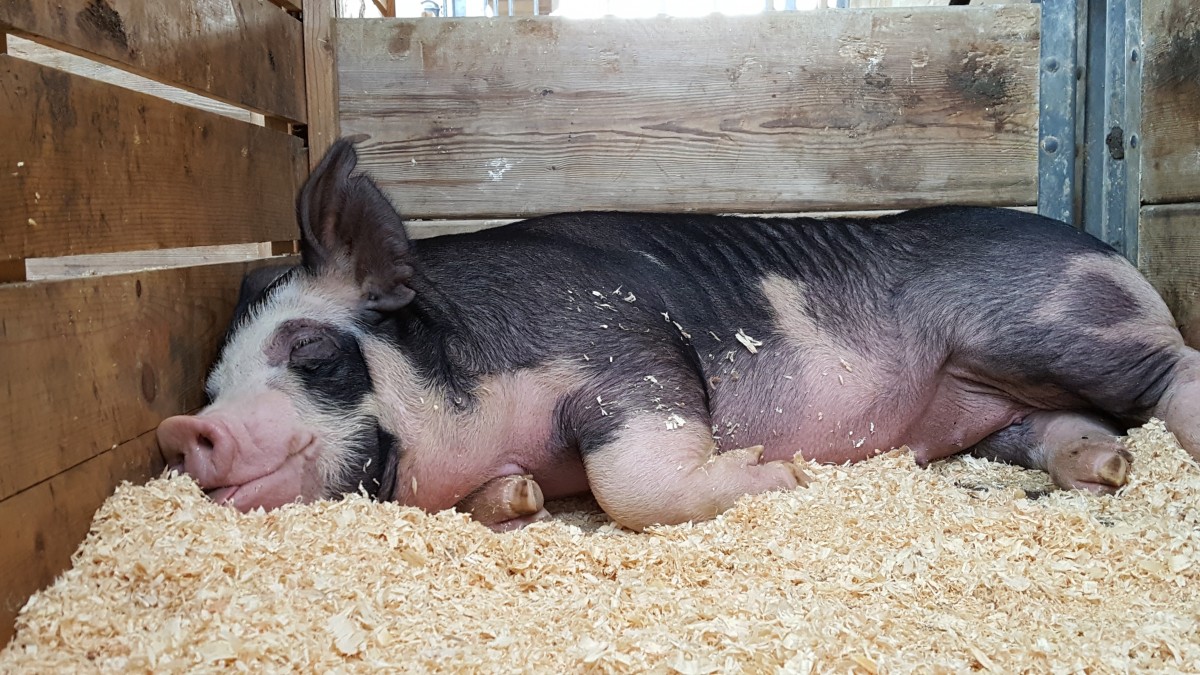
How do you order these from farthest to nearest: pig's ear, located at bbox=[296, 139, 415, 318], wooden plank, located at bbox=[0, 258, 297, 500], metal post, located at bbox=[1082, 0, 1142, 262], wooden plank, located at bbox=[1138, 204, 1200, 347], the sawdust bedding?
metal post, located at bbox=[1082, 0, 1142, 262] < wooden plank, located at bbox=[1138, 204, 1200, 347] < pig's ear, located at bbox=[296, 139, 415, 318] < wooden plank, located at bbox=[0, 258, 297, 500] < the sawdust bedding

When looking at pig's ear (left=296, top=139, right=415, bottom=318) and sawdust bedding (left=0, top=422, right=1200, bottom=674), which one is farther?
pig's ear (left=296, top=139, right=415, bottom=318)

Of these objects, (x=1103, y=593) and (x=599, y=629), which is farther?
(x=1103, y=593)

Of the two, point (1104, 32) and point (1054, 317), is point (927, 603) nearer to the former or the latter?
point (1054, 317)

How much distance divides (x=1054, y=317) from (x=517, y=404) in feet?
5.68

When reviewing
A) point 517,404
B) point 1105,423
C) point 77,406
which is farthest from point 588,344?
point 1105,423

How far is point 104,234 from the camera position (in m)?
2.21

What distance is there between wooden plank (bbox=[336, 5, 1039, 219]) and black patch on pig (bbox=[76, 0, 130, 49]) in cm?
144

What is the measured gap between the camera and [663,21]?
3689 mm

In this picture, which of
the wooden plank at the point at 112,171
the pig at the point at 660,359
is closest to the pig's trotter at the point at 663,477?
the pig at the point at 660,359

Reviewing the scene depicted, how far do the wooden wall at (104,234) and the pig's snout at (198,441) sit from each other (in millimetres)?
82

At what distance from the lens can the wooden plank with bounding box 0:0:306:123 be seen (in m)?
2.07

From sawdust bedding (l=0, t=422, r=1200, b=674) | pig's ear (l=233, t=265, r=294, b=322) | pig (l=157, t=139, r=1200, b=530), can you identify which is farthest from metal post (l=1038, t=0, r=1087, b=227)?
pig's ear (l=233, t=265, r=294, b=322)

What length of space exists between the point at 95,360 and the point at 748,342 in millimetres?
1850

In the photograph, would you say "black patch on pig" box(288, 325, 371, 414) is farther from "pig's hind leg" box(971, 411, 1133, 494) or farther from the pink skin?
"pig's hind leg" box(971, 411, 1133, 494)
